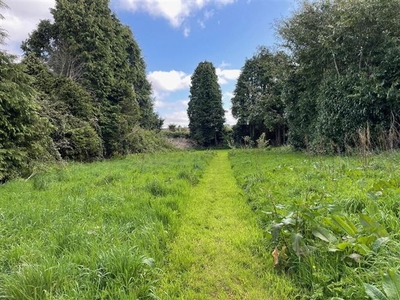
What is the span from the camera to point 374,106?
9.51 m

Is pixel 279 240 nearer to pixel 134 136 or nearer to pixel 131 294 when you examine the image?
pixel 131 294

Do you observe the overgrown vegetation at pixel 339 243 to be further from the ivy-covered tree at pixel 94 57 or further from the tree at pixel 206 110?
the tree at pixel 206 110

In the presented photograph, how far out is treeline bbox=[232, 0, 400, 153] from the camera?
30.6ft

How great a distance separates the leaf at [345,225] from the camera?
7.42 ft

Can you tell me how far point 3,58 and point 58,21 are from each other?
11.4 metres

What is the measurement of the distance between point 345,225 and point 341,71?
38.3 ft

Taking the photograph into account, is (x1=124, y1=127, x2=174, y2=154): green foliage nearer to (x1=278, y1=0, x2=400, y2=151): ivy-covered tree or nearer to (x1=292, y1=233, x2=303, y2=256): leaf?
(x1=278, y1=0, x2=400, y2=151): ivy-covered tree

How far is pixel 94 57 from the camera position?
16984 millimetres

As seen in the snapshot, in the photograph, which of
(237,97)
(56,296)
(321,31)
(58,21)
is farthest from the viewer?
(237,97)

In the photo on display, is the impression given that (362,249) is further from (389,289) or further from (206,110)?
(206,110)

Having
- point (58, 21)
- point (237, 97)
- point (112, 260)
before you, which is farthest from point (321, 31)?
point (237, 97)

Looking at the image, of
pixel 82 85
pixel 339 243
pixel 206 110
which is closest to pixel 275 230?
pixel 339 243

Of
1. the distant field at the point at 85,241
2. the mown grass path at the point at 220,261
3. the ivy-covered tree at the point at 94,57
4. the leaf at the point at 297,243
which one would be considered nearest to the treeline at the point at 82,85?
the ivy-covered tree at the point at 94,57

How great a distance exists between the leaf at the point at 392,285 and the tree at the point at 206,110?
35.3 meters
